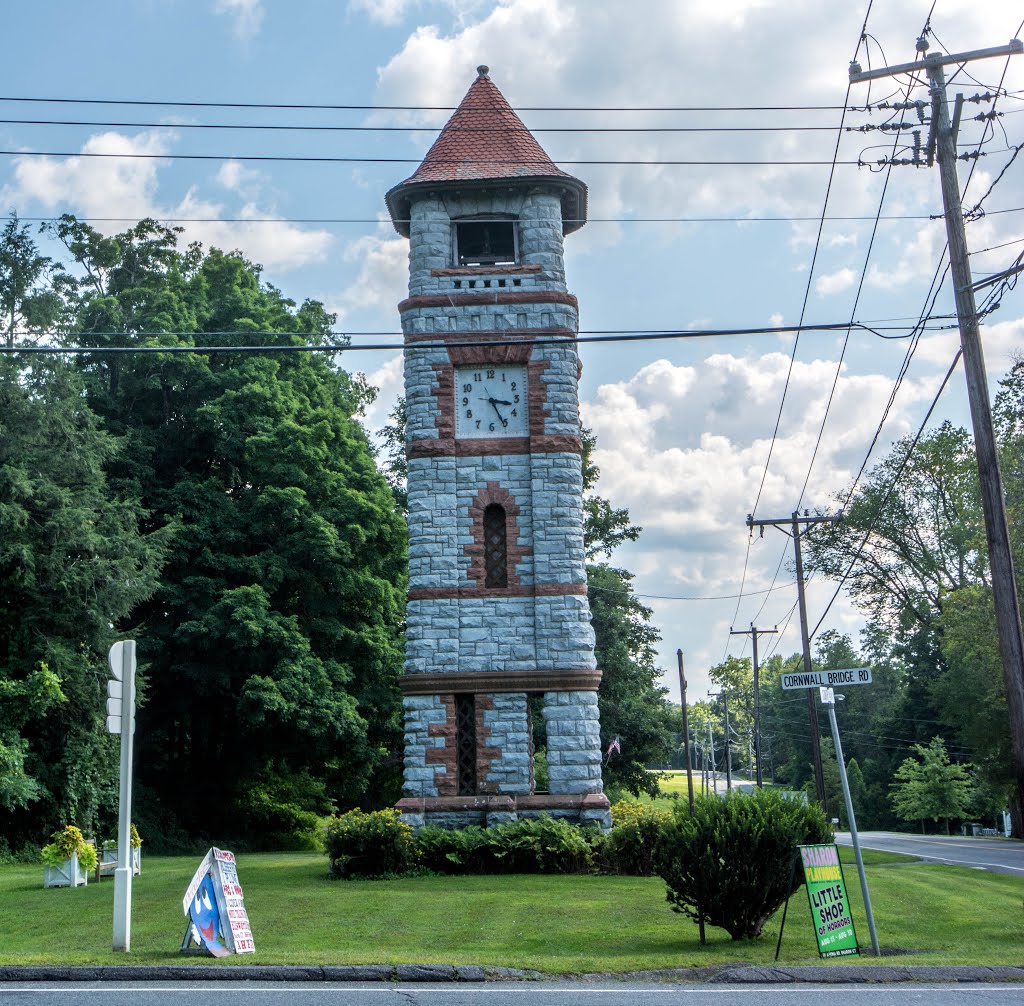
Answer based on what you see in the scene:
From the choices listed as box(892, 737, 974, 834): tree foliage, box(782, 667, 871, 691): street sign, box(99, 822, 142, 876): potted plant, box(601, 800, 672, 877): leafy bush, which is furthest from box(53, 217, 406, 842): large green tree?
box(892, 737, 974, 834): tree foliage

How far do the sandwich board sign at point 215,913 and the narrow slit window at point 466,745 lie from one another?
9963 millimetres

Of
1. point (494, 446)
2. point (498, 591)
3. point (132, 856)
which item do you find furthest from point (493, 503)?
point (132, 856)

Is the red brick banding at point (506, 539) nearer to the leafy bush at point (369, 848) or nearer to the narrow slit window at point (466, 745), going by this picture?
the narrow slit window at point (466, 745)

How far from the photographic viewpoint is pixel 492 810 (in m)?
21.8

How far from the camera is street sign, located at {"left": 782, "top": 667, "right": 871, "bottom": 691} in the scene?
1335cm

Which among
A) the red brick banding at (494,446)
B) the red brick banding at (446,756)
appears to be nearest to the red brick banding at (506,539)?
the red brick banding at (494,446)

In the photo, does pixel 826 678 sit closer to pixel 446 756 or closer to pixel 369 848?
pixel 369 848

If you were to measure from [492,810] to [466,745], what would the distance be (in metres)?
1.32

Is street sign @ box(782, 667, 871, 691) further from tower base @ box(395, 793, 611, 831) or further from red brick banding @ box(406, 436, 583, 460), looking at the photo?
red brick banding @ box(406, 436, 583, 460)

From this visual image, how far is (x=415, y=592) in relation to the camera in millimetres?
22859

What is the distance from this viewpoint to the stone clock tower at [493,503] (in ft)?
73.0

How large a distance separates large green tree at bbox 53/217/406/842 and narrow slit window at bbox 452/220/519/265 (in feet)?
30.5

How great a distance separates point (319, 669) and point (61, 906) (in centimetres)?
1526

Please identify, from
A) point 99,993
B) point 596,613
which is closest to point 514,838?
point 99,993
